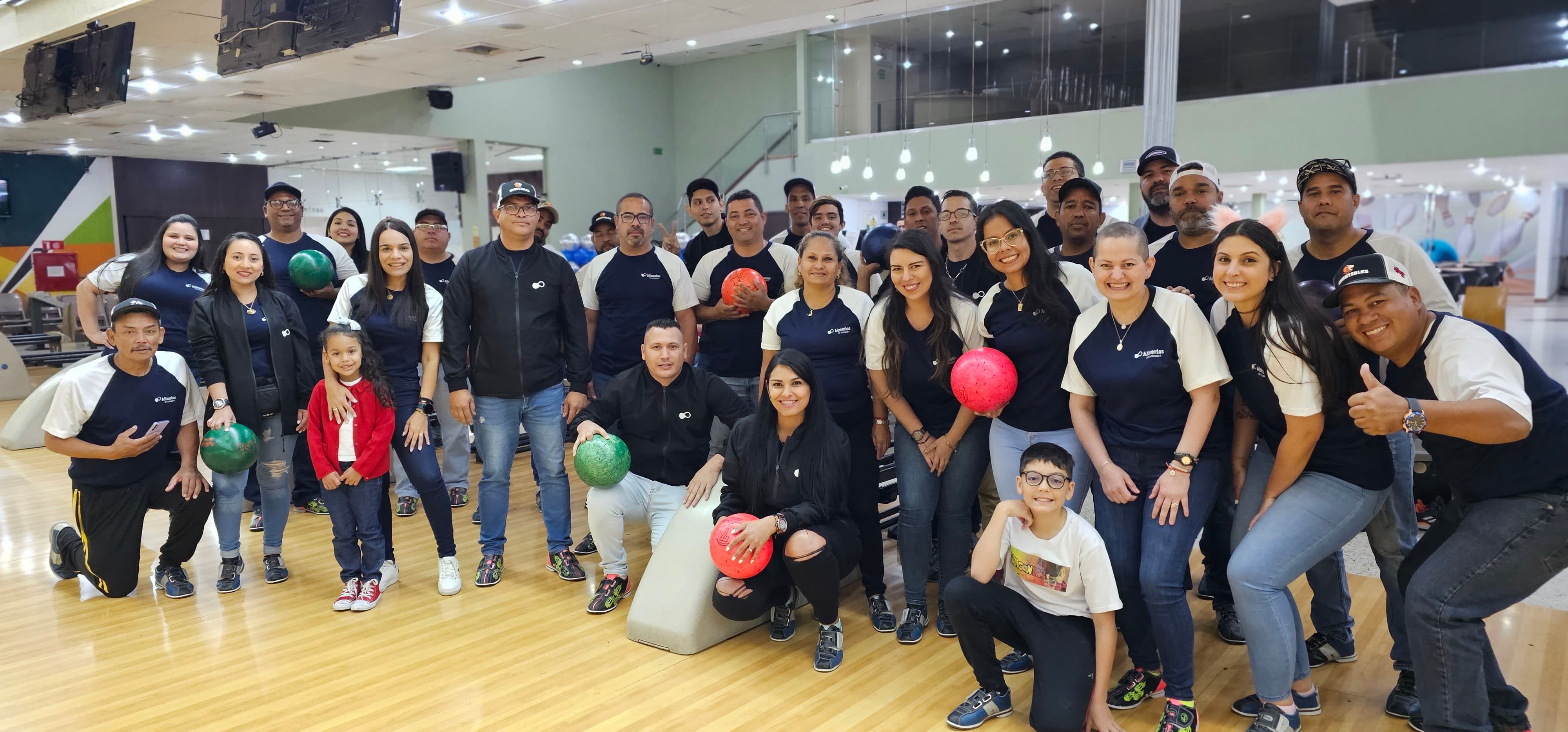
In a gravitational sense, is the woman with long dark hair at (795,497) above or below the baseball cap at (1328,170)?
below

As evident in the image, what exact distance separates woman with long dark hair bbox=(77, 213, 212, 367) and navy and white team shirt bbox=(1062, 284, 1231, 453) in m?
4.07

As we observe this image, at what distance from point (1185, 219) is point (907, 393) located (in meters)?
1.20

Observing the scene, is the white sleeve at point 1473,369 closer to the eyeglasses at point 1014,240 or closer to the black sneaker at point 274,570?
the eyeglasses at point 1014,240

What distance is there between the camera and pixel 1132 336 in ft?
9.04

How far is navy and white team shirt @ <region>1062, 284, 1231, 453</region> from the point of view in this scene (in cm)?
267

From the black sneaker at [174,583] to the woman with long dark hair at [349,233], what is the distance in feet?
6.10

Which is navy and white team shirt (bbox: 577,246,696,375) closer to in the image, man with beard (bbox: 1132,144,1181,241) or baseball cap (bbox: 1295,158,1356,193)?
man with beard (bbox: 1132,144,1181,241)

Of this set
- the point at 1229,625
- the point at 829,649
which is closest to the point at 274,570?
the point at 829,649

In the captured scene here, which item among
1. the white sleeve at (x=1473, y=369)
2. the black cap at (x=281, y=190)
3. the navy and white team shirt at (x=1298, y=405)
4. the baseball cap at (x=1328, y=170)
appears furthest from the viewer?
the black cap at (x=281, y=190)

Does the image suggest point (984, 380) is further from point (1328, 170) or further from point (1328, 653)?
point (1328, 653)

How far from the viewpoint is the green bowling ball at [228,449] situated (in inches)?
151

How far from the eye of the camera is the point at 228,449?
383cm

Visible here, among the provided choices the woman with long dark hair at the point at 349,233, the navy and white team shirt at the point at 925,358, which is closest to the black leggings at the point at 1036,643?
the navy and white team shirt at the point at 925,358

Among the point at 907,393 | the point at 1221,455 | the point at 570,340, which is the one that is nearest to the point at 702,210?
the point at 570,340
